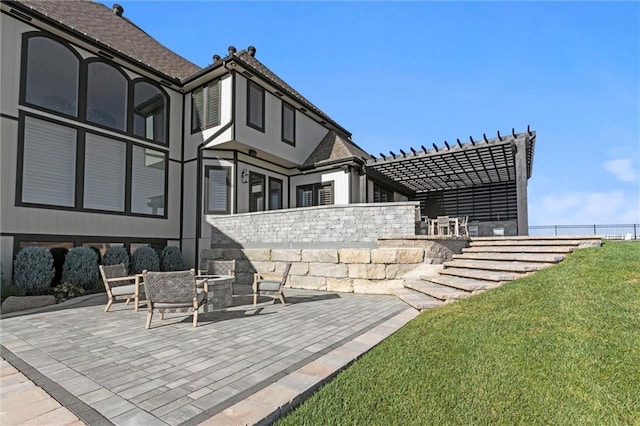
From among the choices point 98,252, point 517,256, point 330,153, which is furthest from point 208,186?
point 517,256

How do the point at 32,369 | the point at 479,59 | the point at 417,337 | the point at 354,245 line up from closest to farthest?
1. the point at 32,369
2. the point at 417,337
3. the point at 479,59
4. the point at 354,245

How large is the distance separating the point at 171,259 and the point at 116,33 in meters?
9.56

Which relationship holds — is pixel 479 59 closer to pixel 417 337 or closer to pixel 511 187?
pixel 417 337

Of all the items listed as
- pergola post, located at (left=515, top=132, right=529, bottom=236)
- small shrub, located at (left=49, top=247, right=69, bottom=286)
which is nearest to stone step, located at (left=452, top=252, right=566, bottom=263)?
pergola post, located at (left=515, top=132, right=529, bottom=236)

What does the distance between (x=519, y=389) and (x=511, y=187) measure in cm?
1841

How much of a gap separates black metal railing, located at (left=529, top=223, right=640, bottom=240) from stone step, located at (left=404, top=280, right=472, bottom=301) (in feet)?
47.5

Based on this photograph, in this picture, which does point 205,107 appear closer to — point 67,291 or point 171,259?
point 171,259

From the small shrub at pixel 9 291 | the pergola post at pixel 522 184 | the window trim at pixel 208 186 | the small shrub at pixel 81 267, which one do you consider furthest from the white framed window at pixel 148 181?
the pergola post at pixel 522 184

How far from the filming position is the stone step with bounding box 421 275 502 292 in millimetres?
6230

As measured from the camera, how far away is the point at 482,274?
7031 mm

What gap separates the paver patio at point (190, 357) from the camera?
2689 millimetres

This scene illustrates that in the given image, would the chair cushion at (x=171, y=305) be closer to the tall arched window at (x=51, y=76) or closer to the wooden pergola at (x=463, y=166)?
the tall arched window at (x=51, y=76)

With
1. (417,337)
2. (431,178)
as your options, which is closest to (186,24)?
(417,337)

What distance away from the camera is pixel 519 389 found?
2.87m
